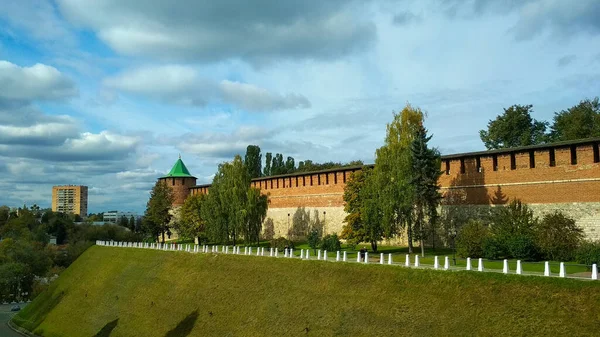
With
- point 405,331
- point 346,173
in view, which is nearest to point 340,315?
point 405,331

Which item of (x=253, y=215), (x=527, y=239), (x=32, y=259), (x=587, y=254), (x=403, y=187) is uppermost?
(x=403, y=187)

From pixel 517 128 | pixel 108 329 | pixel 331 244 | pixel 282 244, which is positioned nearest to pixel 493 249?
pixel 331 244

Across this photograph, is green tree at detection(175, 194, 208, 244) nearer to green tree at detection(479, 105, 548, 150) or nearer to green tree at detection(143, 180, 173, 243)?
green tree at detection(143, 180, 173, 243)

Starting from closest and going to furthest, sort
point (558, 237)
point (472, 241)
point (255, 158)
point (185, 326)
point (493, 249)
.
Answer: point (185, 326) → point (558, 237) → point (493, 249) → point (472, 241) → point (255, 158)

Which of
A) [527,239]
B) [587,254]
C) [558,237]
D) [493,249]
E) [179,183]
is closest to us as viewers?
[587,254]

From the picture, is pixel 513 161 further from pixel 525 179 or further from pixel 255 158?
pixel 255 158

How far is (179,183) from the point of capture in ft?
200

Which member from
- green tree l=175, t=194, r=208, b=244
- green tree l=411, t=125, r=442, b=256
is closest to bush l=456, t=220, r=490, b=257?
green tree l=411, t=125, r=442, b=256

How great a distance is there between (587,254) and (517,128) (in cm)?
3253

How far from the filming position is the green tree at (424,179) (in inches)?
1187

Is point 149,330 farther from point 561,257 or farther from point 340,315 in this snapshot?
point 561,257

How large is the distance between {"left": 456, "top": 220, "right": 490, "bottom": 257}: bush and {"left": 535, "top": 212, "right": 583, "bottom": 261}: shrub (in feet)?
8.51

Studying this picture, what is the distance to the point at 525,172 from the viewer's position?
93.1 ft

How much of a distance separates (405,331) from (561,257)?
11378 mm
